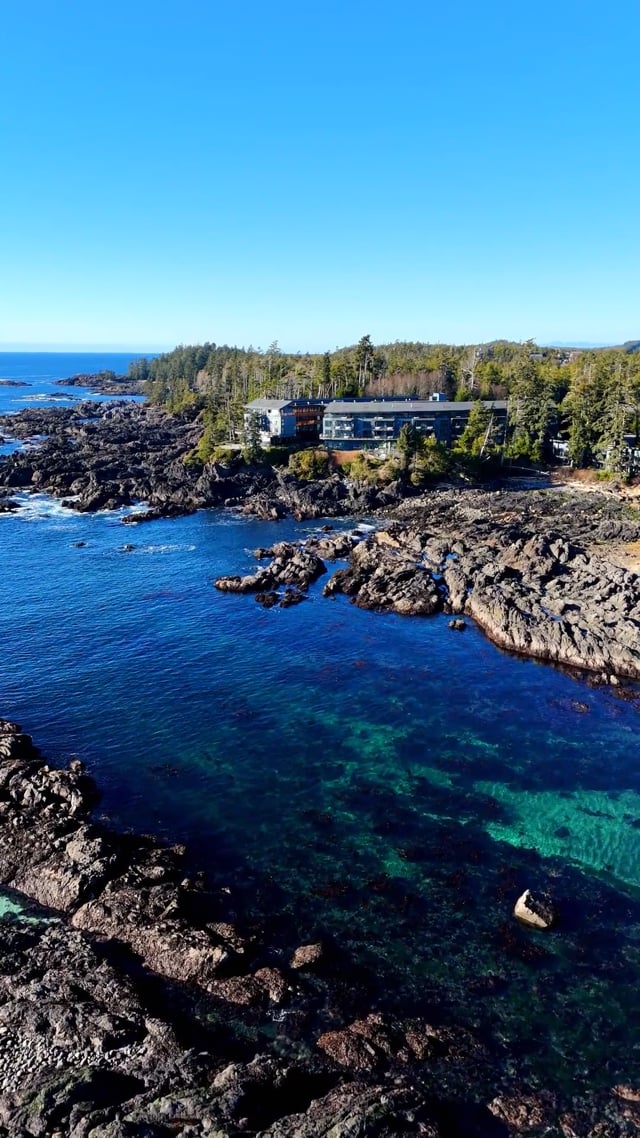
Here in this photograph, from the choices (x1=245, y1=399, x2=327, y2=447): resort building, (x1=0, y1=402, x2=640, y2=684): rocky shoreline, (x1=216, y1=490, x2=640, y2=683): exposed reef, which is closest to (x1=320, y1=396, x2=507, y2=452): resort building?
(x1=245, y1=399, x2=327, y2=447): resort building

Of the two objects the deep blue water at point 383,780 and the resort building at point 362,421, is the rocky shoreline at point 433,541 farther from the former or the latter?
the resort building at point 362,421

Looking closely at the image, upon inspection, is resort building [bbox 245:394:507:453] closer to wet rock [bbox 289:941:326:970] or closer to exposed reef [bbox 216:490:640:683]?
exposed reef [bbox 216:490:640:683]

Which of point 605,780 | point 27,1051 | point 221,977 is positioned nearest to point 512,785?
point 605,780

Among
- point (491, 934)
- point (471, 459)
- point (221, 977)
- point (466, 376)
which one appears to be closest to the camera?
point (221, 977)

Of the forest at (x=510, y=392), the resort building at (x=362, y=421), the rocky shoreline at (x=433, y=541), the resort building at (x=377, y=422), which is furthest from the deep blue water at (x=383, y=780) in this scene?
the forest at (x=510, y=392)

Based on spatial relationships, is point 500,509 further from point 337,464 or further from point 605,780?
point 605,780
